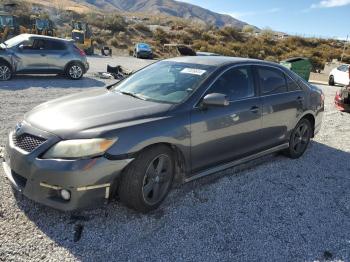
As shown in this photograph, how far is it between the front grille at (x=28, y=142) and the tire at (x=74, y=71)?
1043 centimetres

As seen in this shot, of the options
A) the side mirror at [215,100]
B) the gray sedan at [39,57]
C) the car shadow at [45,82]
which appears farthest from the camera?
the gray sedan at [39,57]

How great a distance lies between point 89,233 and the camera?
3523 millimetres

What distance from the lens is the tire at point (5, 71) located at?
1214cm

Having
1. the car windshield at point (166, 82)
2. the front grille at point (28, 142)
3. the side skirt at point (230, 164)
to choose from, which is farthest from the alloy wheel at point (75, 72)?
the front grille at point (28, 142)

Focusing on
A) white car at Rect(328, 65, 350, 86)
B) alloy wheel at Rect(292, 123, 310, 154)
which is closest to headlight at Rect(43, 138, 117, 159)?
alloy wheel at Rect(292, 123, 310, 154)

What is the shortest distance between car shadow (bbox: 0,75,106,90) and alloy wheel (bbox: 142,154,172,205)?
835 centimetres

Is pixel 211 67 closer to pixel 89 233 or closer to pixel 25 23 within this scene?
pixel 89 233

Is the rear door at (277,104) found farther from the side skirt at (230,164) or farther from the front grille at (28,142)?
the front grille at (28,142)

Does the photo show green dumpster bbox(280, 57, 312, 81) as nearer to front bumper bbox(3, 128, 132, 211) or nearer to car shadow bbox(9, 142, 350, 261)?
car shadow bbox(9, 142, 350, 261)

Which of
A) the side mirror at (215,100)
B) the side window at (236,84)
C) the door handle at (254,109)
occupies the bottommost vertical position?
the door handle at (254,109)

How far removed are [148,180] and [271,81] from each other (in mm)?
2593

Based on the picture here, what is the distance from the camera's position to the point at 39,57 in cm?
1298

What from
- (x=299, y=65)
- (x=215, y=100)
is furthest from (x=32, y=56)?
(x=299, y=65)

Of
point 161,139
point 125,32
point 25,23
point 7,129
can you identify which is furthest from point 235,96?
point 125,32
